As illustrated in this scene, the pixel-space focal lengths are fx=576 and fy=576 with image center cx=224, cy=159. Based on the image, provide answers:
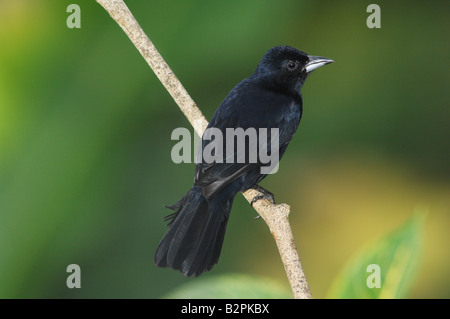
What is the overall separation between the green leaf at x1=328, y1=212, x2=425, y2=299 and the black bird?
686 mm

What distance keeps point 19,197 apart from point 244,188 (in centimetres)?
112

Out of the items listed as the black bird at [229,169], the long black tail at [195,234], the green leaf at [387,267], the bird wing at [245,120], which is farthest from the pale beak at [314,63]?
the green leaf at [387,267]

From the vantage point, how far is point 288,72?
2914 millimetres

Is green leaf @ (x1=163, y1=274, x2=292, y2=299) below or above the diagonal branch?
below

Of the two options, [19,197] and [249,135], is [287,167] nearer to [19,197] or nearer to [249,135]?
[249,135]

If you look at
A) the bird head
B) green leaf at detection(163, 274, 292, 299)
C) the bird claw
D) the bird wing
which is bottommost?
green leaf at detection(163, 274, 292, 299)

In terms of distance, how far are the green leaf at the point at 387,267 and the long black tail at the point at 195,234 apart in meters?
0.65

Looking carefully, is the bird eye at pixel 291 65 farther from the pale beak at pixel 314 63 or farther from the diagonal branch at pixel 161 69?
the diagonal branch at pixel 161 69

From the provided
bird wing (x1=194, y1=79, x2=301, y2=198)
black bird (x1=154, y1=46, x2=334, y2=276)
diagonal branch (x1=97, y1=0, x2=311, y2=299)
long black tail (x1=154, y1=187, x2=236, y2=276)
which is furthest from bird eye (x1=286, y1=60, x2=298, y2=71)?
long black tail (x1=154, y1=187, x2=236, y2=276)

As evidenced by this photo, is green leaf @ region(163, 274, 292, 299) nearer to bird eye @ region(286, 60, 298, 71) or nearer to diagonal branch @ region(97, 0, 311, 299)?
diagonal branch @ region(97, 0, 311, 299)

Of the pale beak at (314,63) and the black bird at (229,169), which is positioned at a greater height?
the pale beak at (314,63)

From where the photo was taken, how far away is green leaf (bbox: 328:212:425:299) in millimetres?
1634

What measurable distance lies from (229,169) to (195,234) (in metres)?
0.31

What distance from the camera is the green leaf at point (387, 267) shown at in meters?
1.63
